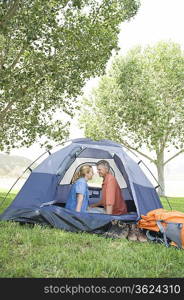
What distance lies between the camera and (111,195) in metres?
7.82

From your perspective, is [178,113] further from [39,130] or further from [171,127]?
[39,130]

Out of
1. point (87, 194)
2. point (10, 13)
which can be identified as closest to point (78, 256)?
point (87, 194)

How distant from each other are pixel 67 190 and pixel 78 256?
3.97 meters

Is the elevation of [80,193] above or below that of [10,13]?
below

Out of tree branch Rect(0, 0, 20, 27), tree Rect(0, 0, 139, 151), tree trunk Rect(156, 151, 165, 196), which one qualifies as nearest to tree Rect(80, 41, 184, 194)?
tree trunk Rect(156, 151, 165, 196)

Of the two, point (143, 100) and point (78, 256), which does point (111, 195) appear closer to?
point (78, 256)

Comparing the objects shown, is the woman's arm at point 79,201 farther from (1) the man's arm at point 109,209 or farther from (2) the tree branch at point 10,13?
(2) the tree branch at point 10,13

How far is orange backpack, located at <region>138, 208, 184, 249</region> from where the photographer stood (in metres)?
6.41

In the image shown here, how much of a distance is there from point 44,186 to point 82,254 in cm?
311

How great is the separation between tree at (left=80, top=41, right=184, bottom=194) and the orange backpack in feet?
47.9

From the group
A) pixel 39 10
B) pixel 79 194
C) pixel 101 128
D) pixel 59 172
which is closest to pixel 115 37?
pixel 39 10

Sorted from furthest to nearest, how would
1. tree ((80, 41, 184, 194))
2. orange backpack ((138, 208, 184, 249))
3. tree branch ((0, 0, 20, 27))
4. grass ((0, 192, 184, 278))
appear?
tree ((80, 41, 184, 194)) → tree branch ((0, 0, 20, 27)) → orange backpack ((138, 208, 184, 249)) → grass ((0, 192, 184, 278))

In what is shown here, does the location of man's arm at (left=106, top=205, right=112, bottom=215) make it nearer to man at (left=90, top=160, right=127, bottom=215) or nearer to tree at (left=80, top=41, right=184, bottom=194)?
man at (left=90, top=160, right=127, bottom=215)

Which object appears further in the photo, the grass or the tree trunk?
the tree trunk
